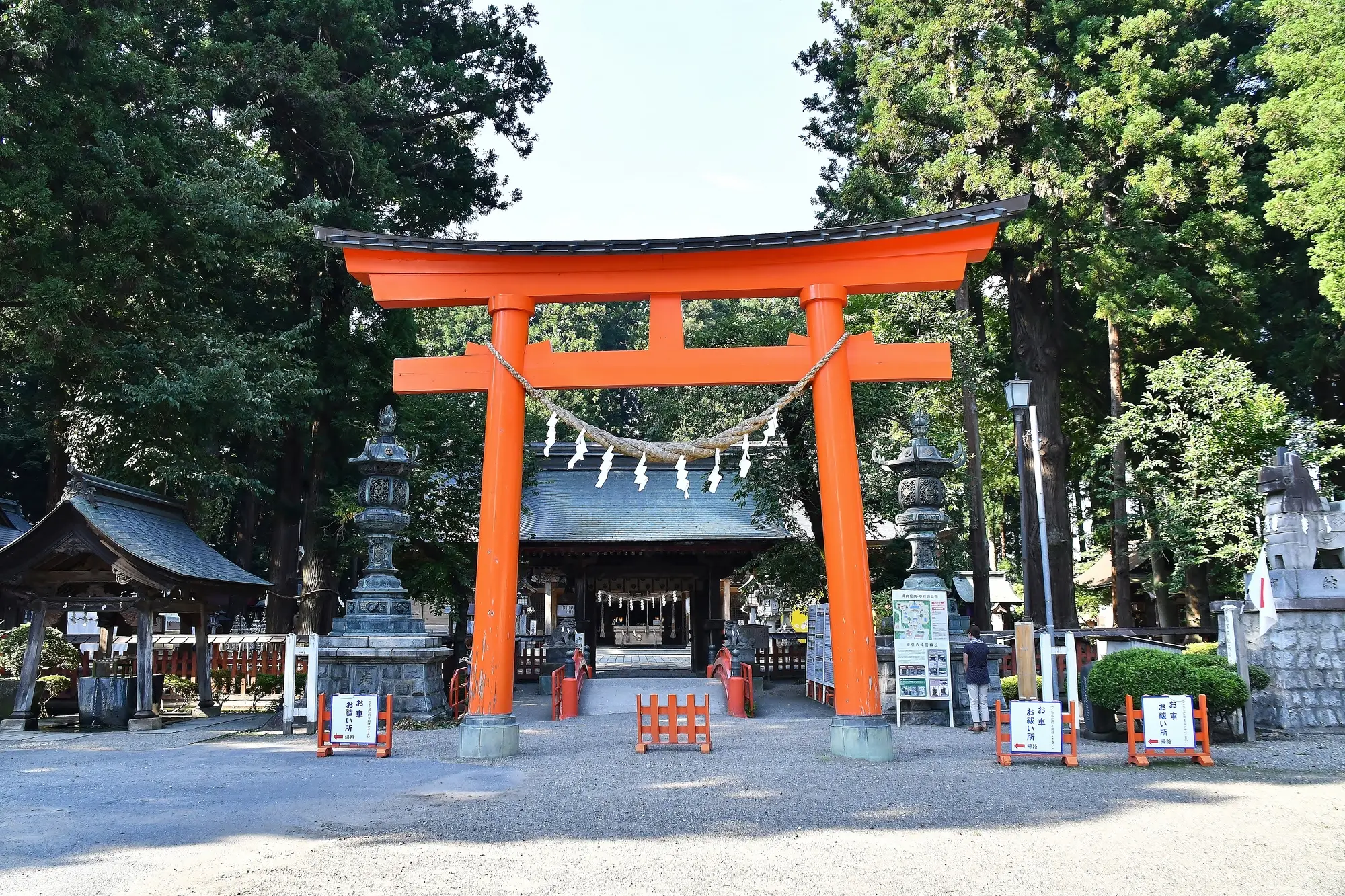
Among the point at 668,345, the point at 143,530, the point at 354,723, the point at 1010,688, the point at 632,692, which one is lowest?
the point at 632,692

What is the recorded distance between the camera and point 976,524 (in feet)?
61.8

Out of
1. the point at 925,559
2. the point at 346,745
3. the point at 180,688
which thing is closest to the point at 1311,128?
the point at 925,559

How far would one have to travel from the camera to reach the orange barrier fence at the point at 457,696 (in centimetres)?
1389

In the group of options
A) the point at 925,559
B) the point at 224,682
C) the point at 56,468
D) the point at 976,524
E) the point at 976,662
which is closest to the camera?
the point at 976,662

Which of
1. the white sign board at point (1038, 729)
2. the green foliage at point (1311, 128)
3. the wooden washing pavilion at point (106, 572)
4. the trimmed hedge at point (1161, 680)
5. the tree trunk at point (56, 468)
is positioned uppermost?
the green foliage at point (1311, 128)

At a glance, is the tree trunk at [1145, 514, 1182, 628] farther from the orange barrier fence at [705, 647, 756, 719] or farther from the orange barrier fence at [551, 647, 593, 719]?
the orange barrier fence at [551, 647, 593, 719]

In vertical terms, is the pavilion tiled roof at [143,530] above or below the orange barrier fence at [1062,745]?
above

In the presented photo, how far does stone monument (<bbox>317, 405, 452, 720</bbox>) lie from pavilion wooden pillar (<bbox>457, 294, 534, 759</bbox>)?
3.20m

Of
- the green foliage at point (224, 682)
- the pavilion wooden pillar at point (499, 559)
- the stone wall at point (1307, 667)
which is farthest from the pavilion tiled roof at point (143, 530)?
the stone wall at point (1307, 667)

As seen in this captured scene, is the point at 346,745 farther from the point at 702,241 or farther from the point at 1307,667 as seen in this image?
the point at 1307,667

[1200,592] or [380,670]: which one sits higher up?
[1200,592]

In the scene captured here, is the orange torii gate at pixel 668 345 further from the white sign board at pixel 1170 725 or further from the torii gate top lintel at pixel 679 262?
the white sign board at pixel 1170 725

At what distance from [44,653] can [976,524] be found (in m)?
16.4

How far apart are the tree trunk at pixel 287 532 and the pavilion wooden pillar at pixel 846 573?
43.9 ft
